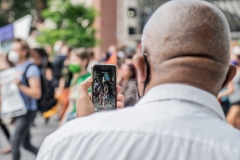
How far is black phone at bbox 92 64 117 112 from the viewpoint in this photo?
1923mm

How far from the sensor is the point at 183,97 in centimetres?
130

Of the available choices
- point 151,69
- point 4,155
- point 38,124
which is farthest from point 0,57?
point 151,69

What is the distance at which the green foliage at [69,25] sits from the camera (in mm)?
18484

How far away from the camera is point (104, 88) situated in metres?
1.94

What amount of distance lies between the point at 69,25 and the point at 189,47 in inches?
700

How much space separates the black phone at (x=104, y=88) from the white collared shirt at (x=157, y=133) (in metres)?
0.59

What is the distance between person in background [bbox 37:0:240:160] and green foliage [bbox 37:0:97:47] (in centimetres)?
1696

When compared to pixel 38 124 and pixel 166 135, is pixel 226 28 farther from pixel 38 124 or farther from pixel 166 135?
pixel 38 124

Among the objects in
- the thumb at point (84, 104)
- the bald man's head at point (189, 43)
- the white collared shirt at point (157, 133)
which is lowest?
the thumb at point (84, 104)

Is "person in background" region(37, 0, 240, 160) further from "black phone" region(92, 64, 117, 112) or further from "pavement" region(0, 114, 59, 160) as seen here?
"pavement" region(0, 114, 59, 160)

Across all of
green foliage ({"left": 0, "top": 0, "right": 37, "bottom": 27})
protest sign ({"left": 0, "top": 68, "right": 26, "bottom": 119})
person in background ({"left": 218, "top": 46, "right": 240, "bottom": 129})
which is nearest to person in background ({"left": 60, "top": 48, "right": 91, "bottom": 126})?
protest sign ({"left": 0, "top": 68, "right": 26, "bottom": 119})

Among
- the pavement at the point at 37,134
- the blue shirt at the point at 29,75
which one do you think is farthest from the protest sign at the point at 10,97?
the pavement at the point at 37,134

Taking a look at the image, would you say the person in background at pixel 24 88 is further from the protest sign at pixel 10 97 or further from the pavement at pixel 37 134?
the pavement at pixel 37 134

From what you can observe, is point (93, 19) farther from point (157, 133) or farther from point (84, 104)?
point (157, 133)
